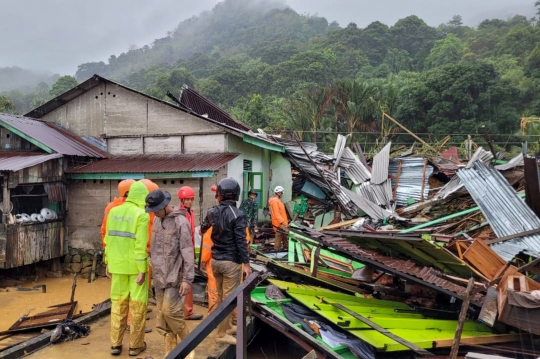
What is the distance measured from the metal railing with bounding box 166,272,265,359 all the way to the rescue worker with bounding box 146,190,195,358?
5.05 feet

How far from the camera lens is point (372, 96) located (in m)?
24.0

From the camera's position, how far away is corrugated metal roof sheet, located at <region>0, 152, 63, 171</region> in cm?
941

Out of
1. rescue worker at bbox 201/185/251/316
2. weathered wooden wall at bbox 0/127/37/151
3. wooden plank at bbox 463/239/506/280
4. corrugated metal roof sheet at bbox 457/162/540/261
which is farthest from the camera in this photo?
weathered wooden wall at bbox 0/127/37/151

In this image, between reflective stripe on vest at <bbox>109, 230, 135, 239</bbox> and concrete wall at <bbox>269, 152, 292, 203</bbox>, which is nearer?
reflective stripe on vest at <bbox>109, 230, 135, 239</bbox>

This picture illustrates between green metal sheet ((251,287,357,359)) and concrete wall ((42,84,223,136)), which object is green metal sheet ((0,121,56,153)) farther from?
green metal sheet ((251,287,357,359))

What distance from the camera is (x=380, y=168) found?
13.3m

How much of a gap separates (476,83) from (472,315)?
77.3 ft

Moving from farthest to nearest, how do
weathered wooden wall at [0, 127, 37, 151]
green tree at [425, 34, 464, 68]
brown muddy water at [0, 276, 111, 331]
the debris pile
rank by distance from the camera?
green tree at [425, 34, 464, 68], weathered wooden wall at [0, 127, 37, 151], brown muddy water at [0, 276, 111, 331], the debris pile

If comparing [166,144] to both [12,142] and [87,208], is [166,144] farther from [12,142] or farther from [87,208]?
[12,142]

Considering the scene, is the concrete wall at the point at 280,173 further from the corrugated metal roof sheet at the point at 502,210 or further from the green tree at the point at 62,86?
the green tree at the point at 62,86

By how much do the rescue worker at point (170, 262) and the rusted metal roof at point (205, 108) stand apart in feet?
34.5

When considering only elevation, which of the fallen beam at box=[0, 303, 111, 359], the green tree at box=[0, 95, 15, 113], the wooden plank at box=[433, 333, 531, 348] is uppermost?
the green tree at box=[0, 95, 15, 113]

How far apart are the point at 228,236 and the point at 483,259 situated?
346 cm

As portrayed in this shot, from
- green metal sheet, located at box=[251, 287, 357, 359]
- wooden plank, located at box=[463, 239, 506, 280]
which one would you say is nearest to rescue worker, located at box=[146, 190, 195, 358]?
green metal sheet, located at box=[251, 287, 357, 359]
